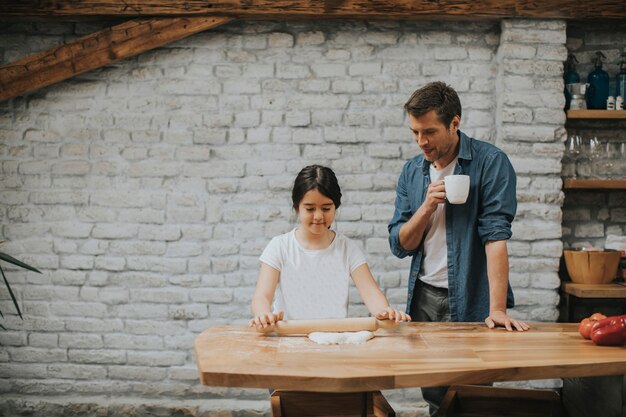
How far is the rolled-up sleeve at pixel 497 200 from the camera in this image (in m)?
2.30

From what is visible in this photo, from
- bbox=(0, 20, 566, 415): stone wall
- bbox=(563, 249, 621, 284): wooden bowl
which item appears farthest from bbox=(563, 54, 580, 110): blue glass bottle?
bbox=(563, 249, 621, 284): wooden bowl

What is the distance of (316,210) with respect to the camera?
240 cm

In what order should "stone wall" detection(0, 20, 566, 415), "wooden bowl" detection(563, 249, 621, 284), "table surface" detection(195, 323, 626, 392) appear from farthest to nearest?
"stone wall" detection(0, 20, 566, 415), "wooden bowl" detection(563, 249, 621, 284), "table surface" detection(195, 323, 626, 392)

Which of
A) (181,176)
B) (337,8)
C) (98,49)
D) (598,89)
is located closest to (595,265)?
(598,89)

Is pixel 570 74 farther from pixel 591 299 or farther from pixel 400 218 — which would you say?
pixel 400 218

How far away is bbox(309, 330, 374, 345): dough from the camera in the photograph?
194 centimetres

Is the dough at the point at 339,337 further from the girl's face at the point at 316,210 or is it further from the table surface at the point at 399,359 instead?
the girl's face at the point at 316,210

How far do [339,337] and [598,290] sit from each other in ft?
6.31

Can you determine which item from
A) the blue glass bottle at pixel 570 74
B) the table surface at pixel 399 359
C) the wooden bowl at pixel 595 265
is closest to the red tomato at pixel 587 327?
the table surface at pixel 399 359

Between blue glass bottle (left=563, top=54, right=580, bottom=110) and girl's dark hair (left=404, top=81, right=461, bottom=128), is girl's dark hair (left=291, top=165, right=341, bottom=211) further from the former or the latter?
blue glass bottle (left=563, top=54, right=580, bottom=110)

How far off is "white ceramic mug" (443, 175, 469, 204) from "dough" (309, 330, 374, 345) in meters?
0.55

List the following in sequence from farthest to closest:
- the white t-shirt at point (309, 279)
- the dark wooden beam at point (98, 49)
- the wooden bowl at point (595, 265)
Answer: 1. the dark wooden beam at point (98, 49)
2. the wooden bowl at point (595, 265)
3. the white t-shirt at point (309, 279)

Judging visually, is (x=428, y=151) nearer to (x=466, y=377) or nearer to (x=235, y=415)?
(x=466, y=377)

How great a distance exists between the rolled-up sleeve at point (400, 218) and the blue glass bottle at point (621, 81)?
1720 millimetres
